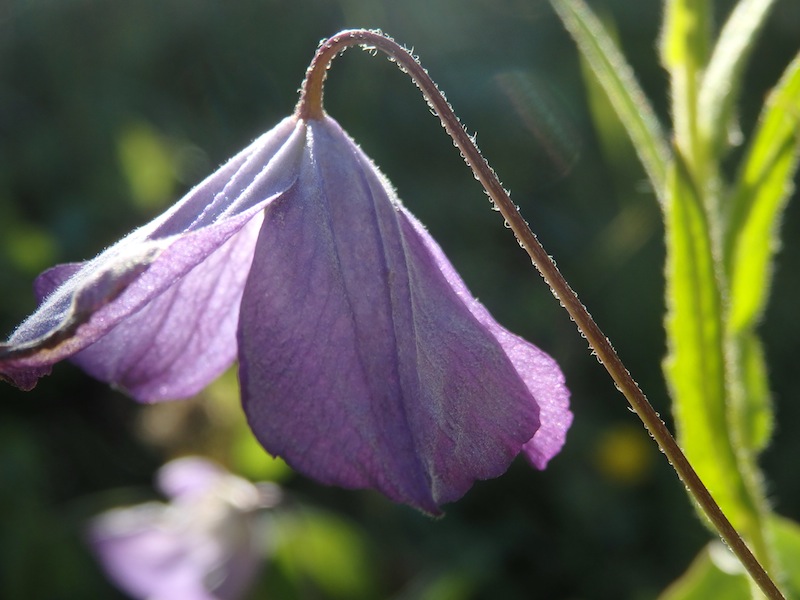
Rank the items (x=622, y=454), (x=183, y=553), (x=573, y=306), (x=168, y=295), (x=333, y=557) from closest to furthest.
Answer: (x=573, y=306)
(x=168, y=295)
(x=183, y=553)
(x=333, y=557)
(x=622, y=454)

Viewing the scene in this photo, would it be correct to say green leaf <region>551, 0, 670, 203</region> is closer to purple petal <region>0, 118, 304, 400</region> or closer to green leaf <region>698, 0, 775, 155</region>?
green leaf <region>698, 0, 775, 155</region>

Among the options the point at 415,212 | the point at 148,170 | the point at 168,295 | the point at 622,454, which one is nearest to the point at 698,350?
the point at 168,295

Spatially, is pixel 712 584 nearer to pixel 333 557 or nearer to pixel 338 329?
pixel 338 329

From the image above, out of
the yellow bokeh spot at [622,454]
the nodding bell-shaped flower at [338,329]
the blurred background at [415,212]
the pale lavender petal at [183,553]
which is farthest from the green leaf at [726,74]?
the yellow bokeh spot at [622,454]

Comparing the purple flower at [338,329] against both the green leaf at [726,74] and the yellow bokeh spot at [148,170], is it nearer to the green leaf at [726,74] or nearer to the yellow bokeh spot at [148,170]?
the green leaf at [726,74]

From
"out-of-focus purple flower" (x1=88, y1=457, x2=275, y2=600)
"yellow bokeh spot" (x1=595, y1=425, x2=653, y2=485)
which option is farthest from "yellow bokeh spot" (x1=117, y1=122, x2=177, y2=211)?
"yellow bokeh spot" (x1=595, y1=425, x2=653, y2=485)

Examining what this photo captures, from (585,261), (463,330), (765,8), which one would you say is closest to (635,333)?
(585,261)
